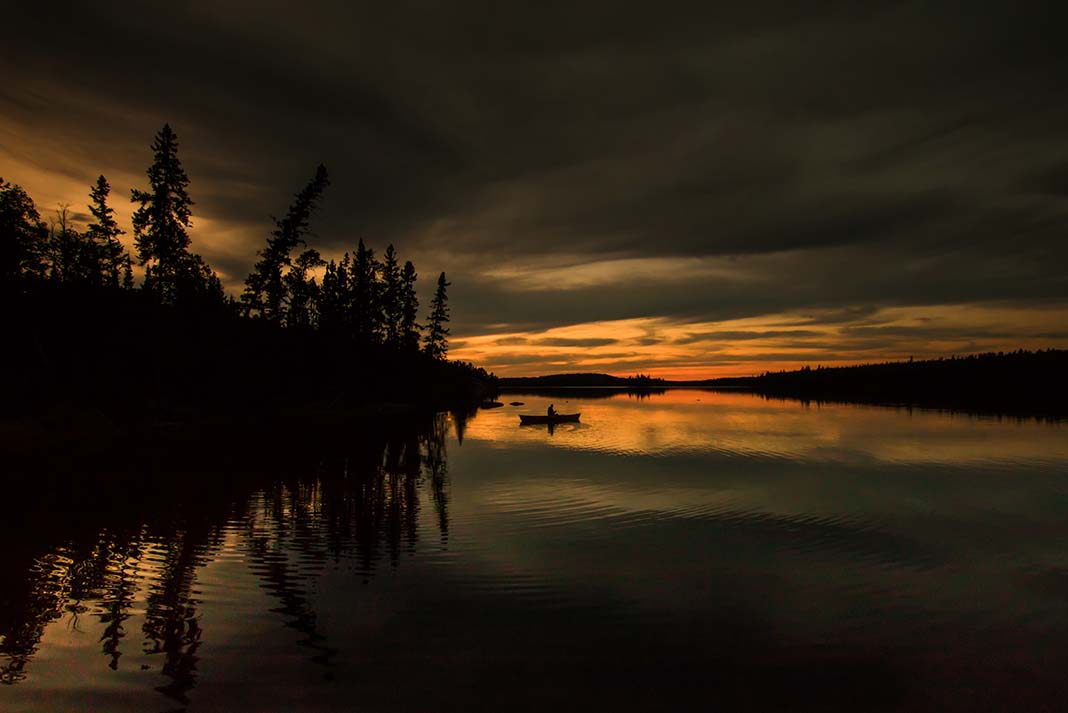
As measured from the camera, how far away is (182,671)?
9406 millimetres

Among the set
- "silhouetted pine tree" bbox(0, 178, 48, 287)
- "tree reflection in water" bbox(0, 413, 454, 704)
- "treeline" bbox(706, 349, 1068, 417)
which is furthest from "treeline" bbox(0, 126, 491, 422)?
"treeline" bbox(706, 349, 1068, 417)

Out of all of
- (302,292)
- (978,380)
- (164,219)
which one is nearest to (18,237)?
(164,219)

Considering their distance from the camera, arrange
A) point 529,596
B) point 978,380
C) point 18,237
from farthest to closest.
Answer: point 978,380
point 18,237
point 529,596

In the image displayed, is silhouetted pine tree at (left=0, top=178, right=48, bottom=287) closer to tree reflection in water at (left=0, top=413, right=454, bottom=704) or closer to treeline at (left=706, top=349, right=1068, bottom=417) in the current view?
tree reflection in water at (left=0, top=413, right=454, bottom=704)

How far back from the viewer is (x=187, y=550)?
16047 millimetres

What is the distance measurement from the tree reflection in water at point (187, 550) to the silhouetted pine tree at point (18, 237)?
27043 millimetres

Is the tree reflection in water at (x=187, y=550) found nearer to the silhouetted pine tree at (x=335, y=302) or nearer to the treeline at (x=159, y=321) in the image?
the treeline at (x=159, y=321)

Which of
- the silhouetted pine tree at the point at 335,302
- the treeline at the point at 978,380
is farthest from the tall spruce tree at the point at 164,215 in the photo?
the treeline at the point at 978,380

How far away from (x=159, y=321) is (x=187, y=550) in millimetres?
45253

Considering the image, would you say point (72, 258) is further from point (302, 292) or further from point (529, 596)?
point (529, 596)

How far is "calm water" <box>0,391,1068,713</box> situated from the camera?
9227mm

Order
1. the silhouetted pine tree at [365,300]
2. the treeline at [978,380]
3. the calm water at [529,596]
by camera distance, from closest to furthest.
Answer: the calm water at [529,596], the silhouetted pine tree at [365,300], the treeline at [978,380]

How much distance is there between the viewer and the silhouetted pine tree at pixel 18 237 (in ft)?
139

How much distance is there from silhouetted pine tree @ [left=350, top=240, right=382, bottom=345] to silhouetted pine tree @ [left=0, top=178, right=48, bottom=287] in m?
42.6
